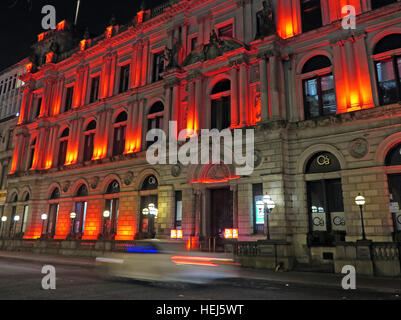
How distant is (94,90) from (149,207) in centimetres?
1789

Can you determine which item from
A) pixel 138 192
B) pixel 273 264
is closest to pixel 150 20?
pixel 138 192

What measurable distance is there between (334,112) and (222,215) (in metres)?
10.7

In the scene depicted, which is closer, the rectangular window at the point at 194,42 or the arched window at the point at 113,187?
the rectangular window at the point at 194,42

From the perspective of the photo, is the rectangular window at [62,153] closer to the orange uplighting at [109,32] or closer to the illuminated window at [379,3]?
the orange uplighting at [109,32]

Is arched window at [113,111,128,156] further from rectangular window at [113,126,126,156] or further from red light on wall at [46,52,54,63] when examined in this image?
red light on wall at [46,52,54,63]

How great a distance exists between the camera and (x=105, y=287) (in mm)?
11531

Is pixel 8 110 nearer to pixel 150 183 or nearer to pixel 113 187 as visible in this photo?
pixel 113 187

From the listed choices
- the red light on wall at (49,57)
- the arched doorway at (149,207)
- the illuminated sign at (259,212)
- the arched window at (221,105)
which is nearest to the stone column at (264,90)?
the arched window at (221,105)

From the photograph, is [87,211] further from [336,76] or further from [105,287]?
[336,76]

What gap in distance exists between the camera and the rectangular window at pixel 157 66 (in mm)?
32281

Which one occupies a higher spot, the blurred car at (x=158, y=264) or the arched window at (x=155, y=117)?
the arched window at (x=155, y=117)

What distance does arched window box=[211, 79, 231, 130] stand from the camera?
1006 inches

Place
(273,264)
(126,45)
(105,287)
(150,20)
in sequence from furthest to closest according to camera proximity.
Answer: (126,45)
(150,20)
(273,264)
(105,287)

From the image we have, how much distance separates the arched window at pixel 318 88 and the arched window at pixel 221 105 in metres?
5.88
